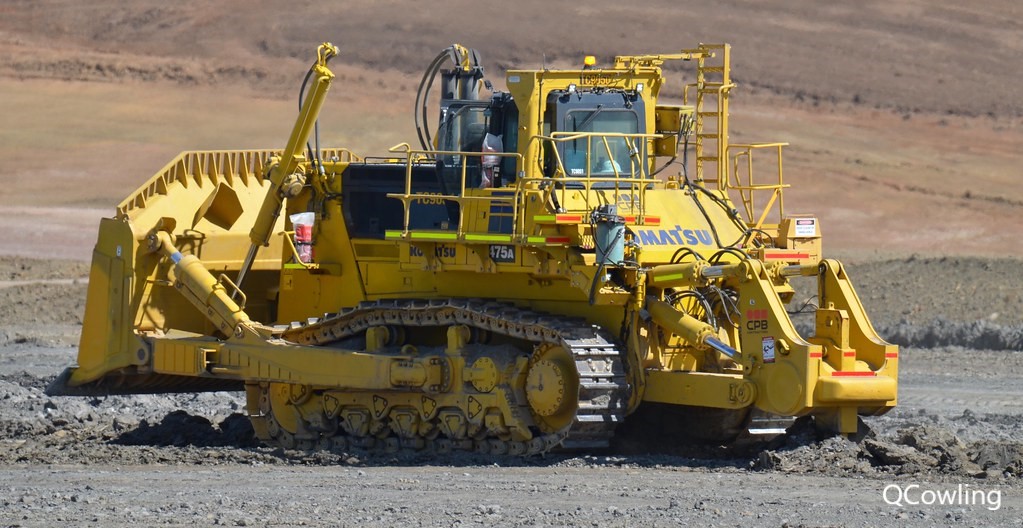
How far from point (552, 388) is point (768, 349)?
5.65ft

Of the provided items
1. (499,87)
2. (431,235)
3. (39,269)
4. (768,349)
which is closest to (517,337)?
(431,235)

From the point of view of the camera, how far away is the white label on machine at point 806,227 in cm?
1524

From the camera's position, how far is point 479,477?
12.9m

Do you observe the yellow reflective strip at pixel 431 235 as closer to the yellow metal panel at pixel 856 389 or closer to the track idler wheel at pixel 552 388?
the track idler wheel at pixel 552 388

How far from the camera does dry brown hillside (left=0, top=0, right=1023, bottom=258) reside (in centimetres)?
4950

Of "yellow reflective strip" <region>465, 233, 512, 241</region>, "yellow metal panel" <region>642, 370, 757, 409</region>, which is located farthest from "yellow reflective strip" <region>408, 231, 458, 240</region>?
"yellow metal panel" <region>642, 370, 757, 409</region>

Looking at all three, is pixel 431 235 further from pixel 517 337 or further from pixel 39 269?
pixel 39 269

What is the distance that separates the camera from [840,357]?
13.3 m

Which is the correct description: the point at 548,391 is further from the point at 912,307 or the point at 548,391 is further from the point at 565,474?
the point at 912,307

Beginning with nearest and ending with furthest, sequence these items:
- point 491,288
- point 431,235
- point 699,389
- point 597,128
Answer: point 699,389, point 431,235, point 491,288, point 597,128

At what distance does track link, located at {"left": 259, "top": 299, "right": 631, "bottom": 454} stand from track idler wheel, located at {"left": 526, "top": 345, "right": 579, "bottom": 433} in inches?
3.9

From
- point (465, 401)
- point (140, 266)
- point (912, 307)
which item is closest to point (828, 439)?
point (465, 401)

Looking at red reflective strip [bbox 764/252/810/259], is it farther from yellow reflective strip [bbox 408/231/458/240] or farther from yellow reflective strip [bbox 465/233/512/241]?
yellow reflective strip [bbox 408/231/458/240]

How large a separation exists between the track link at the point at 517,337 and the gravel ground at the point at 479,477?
0.22m
